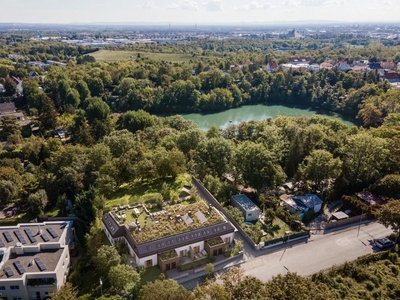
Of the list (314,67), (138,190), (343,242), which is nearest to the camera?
(343,242)

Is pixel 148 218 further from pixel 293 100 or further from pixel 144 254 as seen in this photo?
pixel 293 100

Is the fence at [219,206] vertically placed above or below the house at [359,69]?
below

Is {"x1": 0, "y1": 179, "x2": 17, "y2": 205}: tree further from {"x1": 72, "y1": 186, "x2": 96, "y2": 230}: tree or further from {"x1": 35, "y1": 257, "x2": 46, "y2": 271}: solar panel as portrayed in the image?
{"x1": 35, "y1": 257, "x2": 46, "y2": 271}: solar panel

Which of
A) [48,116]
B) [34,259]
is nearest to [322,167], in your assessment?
[34,259]

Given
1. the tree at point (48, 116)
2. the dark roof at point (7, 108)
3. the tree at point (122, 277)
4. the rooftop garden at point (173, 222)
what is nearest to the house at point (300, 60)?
the tree at point (48, 116)

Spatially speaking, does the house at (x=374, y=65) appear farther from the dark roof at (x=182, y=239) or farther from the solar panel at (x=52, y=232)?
the solar panel at (x=52, y=232)

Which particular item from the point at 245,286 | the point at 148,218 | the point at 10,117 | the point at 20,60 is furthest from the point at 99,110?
the point at 20,60

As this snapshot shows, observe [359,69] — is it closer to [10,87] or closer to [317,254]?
[317,254]
